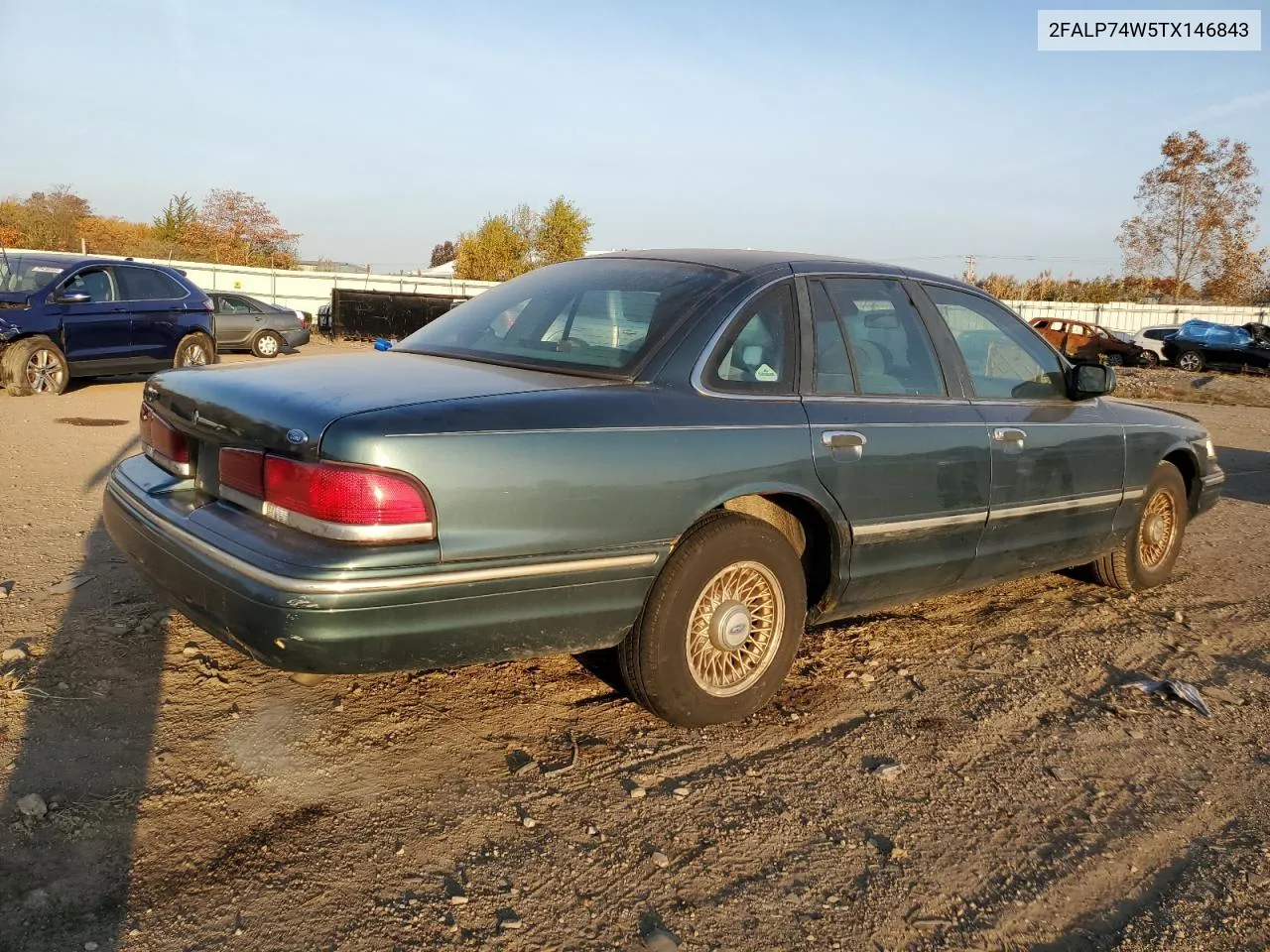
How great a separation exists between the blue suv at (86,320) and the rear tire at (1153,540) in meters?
9.80

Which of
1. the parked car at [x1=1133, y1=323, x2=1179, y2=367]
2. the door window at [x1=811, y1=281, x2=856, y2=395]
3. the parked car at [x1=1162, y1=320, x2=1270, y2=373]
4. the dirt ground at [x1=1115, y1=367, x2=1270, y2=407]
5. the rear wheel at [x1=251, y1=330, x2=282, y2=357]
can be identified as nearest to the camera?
the door window at [x1=811, y1=281, x2=856, y2=395]

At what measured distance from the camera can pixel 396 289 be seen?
32812 millimetres

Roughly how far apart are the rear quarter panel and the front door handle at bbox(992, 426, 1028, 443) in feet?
4.01

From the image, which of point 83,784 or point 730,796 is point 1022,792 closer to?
point 730,796

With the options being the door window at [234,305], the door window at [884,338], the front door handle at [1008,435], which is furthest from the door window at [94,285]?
the front door handle at [1008,435]

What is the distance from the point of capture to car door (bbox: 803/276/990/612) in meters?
3.55

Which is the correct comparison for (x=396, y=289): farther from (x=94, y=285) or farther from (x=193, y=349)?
(x=94, y=285)

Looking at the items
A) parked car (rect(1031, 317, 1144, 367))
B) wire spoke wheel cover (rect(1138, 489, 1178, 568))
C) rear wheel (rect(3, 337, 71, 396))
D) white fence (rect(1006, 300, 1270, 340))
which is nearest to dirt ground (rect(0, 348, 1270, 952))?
wire spoke wheel cover (rect(1138, 489, 1178, 568))

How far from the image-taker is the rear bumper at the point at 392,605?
256 centimetres

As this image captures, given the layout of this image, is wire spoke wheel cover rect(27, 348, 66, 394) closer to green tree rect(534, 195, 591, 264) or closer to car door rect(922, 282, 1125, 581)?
car door rect(922, 282, 1125, 581)

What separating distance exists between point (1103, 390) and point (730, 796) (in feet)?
9.41

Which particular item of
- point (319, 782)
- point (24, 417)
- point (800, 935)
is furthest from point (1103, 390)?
point (24, 417)

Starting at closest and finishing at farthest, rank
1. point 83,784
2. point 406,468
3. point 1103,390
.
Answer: point 406,468 → point 83,784 → point 1103,390

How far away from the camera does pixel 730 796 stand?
9.69 feet
